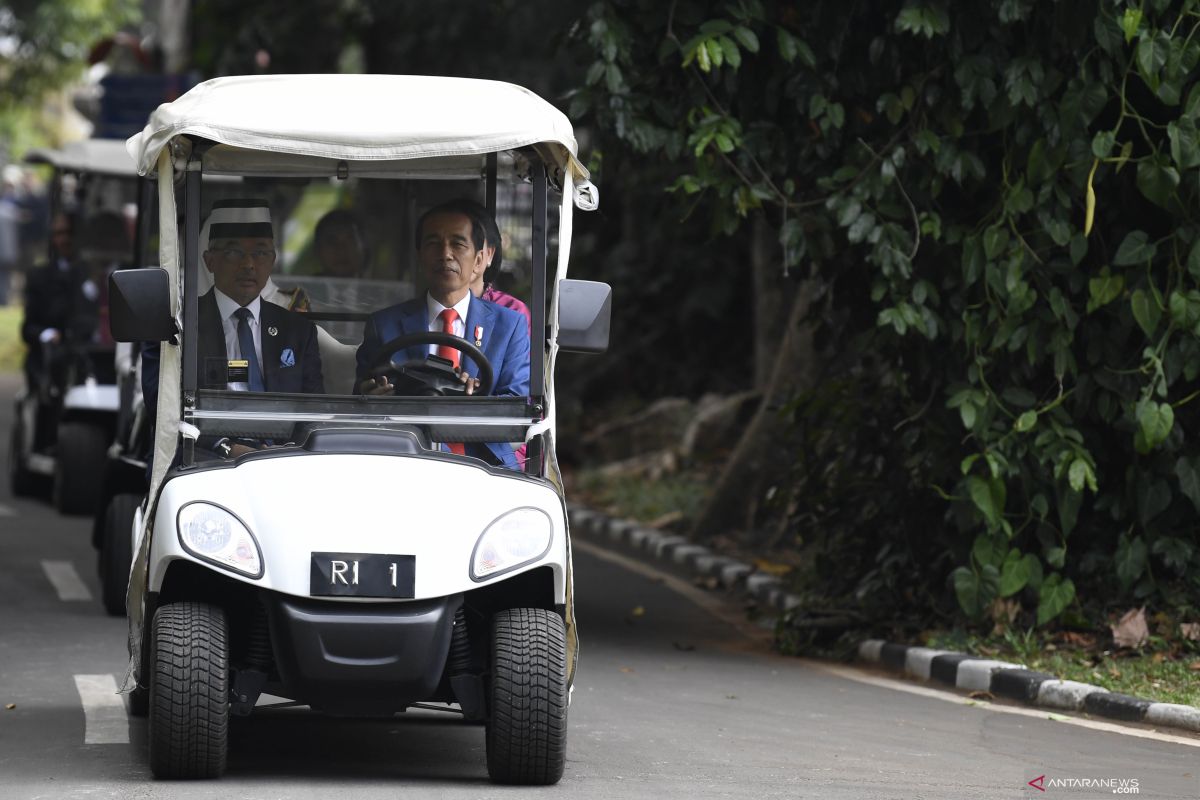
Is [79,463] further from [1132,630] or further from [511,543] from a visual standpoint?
[511,543]

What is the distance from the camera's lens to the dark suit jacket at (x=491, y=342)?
673 cm

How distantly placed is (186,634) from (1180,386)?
536cm

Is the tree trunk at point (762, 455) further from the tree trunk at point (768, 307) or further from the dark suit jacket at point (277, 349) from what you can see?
the dark suit jacket at point (277, 349)

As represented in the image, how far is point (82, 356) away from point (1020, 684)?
846cm

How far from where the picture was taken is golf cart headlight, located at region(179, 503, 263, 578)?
600 centimetres

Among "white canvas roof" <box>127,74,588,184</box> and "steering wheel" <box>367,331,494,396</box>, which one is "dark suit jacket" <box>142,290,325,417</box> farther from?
"white canvas roof" <box>127,74,588,184</box>

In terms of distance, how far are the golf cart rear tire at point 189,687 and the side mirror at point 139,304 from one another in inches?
36.4

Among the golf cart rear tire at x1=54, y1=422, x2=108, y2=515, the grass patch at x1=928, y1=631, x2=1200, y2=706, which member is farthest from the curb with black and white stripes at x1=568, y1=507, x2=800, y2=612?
the golf cart rear tire at x1=54, y1=422, x2=108, y2=515

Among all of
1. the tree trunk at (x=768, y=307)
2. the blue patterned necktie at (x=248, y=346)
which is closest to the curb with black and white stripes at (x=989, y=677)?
the tree trunk at (x=768, y=307)

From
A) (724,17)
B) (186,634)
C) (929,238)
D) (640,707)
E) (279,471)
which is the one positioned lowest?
(640,707)

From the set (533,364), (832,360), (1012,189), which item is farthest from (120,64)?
(533,364)

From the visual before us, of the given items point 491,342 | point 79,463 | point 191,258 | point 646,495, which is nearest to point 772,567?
point 646,495

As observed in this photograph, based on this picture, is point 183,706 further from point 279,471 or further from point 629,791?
point 629,791

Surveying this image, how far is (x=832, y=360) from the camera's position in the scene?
11.3 m
